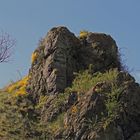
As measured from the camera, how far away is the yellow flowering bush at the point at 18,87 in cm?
2100

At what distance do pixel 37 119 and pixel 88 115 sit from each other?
2.27 metres

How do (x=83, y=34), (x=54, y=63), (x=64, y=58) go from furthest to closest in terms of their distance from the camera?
(x=83, y=34), (x=64, y=58), (x=54, y=63)

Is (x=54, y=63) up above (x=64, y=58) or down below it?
below

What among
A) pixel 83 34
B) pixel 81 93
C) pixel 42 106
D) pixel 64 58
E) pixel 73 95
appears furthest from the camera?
pixel 83 34

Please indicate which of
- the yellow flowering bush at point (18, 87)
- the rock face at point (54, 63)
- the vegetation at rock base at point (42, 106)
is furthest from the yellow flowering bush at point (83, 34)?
the yellow flowering bush at point (18, 87)

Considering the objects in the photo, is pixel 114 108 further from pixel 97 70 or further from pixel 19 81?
pixel 19 81

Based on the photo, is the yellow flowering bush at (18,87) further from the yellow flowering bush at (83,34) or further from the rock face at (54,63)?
the yellow flowering bush at (83,34)

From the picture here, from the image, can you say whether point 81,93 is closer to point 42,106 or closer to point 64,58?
point 42,106

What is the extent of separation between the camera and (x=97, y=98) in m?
17.8

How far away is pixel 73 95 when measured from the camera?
18.9 m

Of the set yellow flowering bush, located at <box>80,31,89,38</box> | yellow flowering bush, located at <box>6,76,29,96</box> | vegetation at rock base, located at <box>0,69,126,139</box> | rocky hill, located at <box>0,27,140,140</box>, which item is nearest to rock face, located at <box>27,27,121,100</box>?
rocky hill, located at <box>0,27,140,140</box>

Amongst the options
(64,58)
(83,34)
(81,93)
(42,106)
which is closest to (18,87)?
(64,58)

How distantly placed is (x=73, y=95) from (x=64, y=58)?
→ 209cm

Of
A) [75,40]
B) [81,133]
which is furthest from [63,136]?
[75,40]
